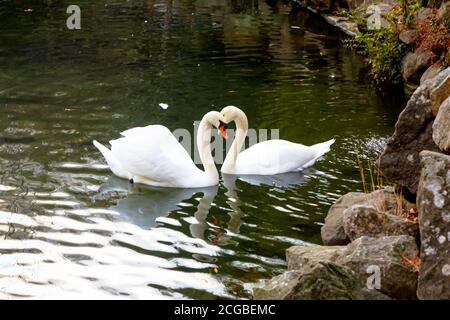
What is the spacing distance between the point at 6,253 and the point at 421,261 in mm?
3949

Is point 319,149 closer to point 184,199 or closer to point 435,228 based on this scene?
point 184,199

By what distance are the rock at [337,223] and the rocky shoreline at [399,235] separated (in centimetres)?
1

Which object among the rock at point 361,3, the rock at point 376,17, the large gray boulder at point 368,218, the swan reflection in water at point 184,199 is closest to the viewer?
the large gray boulder at point 368,218

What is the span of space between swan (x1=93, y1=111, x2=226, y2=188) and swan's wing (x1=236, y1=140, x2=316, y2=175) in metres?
0.51

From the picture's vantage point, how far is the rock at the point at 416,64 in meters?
14.9

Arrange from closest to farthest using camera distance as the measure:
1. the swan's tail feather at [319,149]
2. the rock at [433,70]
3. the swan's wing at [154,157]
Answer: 1. the swan's wing at [154,157]
2. the swan's tail feather at [319,149]
3. the rock at [433,70]

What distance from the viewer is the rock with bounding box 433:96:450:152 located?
6.81m

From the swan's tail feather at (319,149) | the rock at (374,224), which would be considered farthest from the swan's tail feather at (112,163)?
the rock at (374,224)

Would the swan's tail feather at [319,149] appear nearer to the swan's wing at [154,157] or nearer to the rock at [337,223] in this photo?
the swan's wing at [154,157]

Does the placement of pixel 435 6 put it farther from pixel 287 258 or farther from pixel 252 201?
pixel 287 258

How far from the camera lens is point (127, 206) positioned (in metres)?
9.66

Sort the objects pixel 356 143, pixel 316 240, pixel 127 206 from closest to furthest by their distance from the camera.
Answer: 1. pixel 316 240
2. pixel 127 206
3. pixel 356 143

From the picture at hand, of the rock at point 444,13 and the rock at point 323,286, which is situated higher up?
the rock at point 444,13
